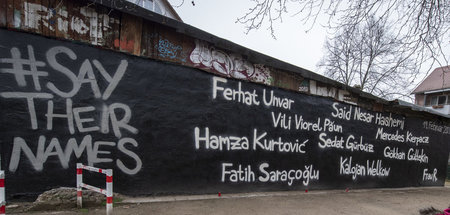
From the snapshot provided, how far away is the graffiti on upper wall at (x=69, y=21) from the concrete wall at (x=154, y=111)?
0.01 metres

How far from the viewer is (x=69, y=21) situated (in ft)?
12.7

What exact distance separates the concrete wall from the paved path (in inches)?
10.7

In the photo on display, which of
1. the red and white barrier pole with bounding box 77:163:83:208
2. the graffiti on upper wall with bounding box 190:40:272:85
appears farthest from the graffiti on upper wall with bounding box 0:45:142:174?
the graffiti on upper wall with bounding box 190:40:272:85

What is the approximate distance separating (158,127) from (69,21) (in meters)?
2.22

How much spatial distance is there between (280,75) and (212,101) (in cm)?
206

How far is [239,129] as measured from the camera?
5.56 meters

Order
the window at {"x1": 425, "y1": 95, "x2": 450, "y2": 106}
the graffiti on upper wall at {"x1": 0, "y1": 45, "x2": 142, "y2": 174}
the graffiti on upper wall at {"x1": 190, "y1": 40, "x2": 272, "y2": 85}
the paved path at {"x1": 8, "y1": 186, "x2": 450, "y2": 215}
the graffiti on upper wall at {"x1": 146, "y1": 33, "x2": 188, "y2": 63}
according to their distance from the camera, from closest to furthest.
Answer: the graffiti on upper wall at {"x1": 0, "y1": 45, "x2": 142, "y2": 174} < the paved path at {"x1": 8, "y1": 186, "x2": 450, "y2": 215} < the graffiti on upper wall at {"x1": 146, "y1": 33, "x2": 188, "y2": 63} < the graffiti on upper wall at {"x1": 190, "y1": 40, "x2": 272, "y2": 85} < the window at {"x1": 425, "y1": 95, "x2": 450, "y2": 106}

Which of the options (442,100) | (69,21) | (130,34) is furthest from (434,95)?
(69,21)

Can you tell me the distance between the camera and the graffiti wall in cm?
358

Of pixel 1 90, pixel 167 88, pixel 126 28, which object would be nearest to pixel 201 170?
pixel 167 88

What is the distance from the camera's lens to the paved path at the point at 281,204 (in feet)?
13.6

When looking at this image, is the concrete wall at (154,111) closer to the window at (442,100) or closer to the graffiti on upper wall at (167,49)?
the graffiti on upper wall at (167,49)

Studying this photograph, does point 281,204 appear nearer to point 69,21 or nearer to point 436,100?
point 69,21

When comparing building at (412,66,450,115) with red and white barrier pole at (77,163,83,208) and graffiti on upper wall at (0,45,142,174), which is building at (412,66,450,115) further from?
red and white barrier pole at (77,163,83,208)
